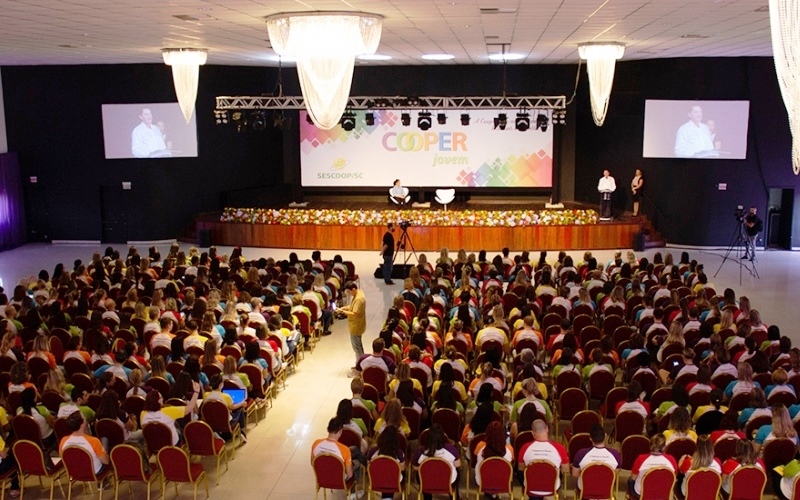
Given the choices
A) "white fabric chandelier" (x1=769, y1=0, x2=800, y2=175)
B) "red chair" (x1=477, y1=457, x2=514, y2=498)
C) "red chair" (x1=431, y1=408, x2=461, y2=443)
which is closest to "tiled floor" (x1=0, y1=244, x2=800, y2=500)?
"red chair" (x1=431, y1=408, x2=461, y2=443)

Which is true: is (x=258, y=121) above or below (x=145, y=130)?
above

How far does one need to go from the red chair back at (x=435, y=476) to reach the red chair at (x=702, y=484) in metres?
2.16

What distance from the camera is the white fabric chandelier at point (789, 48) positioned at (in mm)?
5332

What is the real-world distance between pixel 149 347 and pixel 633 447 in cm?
699

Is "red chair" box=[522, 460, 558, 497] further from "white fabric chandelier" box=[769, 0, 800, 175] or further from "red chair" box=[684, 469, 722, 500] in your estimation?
"white fabric chandelier" box=[769, 0, 800, 175]

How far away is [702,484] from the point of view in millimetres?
7461

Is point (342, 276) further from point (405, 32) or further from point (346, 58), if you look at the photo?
point (346, 58)

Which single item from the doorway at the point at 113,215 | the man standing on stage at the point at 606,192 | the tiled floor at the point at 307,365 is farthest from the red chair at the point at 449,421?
the doorway at the point at 113,215

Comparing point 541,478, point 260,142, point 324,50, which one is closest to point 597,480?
point 541,478

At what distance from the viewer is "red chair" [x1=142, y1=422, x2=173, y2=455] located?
28.3 feet

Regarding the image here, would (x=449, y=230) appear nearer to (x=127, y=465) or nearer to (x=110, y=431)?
(x=110, y=431)

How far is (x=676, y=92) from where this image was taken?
23766 millimetres

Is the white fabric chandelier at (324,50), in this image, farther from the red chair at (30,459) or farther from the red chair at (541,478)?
the red chair at (541,478)

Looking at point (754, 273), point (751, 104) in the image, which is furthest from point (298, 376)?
point (751, 104)
